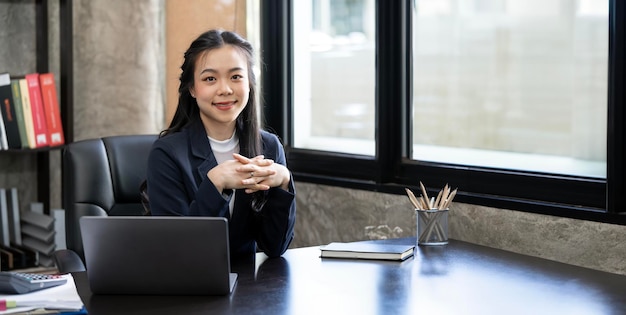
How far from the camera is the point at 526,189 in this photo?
2705mm

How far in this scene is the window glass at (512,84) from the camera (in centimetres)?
256

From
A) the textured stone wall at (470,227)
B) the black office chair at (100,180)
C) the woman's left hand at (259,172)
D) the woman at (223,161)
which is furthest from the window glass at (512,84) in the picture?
the black office chair at (100,180)

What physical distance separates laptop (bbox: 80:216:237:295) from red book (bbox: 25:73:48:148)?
1920mm

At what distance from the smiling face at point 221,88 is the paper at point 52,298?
26.4 inches

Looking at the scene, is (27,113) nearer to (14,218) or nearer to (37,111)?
(37,111)

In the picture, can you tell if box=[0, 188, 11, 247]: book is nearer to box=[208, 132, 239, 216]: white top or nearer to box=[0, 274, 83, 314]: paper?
box=[208, 132, 239, 216]: white top

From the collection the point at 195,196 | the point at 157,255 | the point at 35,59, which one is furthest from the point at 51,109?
the point at 157,255

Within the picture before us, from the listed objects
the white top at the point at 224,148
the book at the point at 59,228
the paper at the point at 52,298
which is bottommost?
the book at the point at 59,228

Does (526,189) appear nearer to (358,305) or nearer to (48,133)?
(358,305)

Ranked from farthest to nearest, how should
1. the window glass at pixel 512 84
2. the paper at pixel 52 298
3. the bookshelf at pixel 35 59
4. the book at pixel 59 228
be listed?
the bookshelf at pixel 35 59 < the book at pixel 59 228 < the window glass at pixel 512 84 < the paper at pixel 52 298

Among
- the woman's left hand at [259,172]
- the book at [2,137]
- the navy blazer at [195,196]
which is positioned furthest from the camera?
the book at [2,137]

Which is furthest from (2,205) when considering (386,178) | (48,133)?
(386,178)

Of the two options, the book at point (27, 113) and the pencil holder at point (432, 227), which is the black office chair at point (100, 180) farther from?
the book at point (27, 113)

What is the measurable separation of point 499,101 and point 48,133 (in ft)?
6.03
